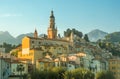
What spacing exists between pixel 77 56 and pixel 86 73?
43.2ft

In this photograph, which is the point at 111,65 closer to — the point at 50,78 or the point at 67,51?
the point at 67,51

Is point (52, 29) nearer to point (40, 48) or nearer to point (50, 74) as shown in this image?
point (40, 48)

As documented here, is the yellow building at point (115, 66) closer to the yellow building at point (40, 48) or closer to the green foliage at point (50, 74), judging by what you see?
the yellow building at point (40, 48)

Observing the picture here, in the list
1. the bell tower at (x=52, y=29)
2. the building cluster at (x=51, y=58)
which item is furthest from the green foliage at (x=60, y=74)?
the bell tower at (x=52, y=29)

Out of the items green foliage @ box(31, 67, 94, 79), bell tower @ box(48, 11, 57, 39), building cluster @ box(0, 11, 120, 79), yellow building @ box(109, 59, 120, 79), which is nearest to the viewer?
green foliage @ box(31, 67, 94, 79)

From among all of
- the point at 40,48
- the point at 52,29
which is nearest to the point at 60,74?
the point at 40,48

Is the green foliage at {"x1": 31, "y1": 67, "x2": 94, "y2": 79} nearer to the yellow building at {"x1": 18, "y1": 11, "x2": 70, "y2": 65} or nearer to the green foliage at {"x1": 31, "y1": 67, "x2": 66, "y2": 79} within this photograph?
the green foliage at {"x1": 31, "y1": 67, "x2": 66, "y2": 79}

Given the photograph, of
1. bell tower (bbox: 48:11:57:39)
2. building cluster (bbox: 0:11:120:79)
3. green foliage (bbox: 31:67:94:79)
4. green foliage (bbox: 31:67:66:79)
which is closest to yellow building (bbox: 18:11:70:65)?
building cluster (bbox: 0:11:120:79)

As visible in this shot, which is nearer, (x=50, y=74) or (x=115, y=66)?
(x=50, y=74)

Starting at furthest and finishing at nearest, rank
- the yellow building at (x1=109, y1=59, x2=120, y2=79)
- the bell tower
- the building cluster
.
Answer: the bell tower → the yellow building at (x1=109, y1=59, x2=120, y2=79) → the building cluster

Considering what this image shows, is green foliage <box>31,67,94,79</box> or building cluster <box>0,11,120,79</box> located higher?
building cluster <box>0,11,120,79</box>

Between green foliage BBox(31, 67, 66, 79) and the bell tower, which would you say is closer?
green foliage BBox(31, 67, 66, 79)

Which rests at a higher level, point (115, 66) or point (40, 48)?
point (40, 48)

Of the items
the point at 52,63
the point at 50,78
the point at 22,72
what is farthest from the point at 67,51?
the point at 50,78
